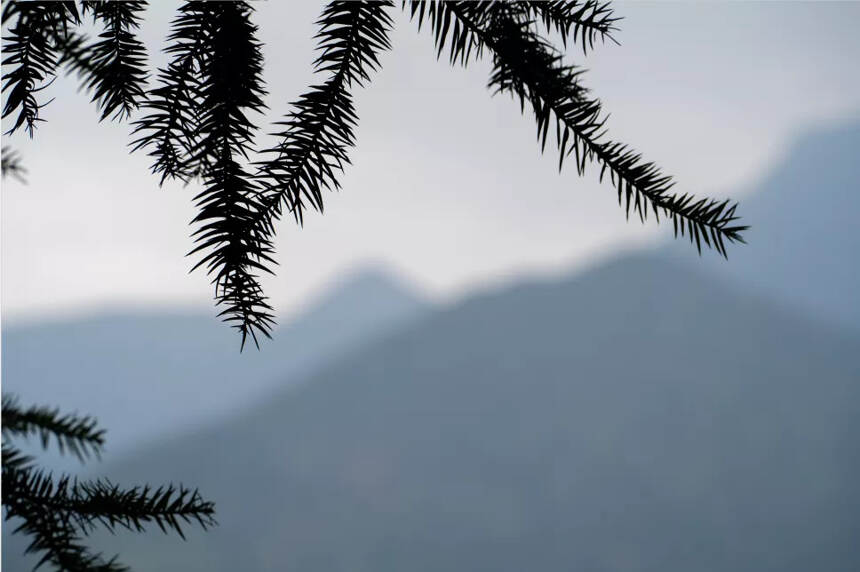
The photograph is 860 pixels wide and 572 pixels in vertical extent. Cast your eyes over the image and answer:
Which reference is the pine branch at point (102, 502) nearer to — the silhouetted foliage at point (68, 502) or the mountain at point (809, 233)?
the silhouetted foliage at point (68, 502)

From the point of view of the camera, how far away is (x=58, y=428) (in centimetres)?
80

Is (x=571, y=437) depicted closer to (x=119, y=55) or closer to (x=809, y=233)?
(x=809, y=233)

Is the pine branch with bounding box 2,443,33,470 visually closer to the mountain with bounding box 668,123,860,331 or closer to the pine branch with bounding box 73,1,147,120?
the pine branch with bounding box 73,1,147,120

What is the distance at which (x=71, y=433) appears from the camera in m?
0.82

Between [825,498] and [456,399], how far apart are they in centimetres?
6416

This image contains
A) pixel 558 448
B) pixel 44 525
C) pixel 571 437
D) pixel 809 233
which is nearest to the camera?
pixel 44 525

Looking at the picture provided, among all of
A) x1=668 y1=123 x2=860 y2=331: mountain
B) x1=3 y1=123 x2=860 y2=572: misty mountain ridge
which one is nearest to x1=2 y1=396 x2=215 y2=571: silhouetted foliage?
x1=3 y1=123 x2=860 y2=572: misty mountain ridge

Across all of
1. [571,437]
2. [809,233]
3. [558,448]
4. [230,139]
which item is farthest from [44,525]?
[809,233]

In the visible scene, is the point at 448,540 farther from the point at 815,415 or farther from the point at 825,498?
the point at 815,415

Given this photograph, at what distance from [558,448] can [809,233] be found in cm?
8581

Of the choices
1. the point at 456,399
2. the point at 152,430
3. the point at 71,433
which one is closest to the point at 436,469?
the point at 456,399

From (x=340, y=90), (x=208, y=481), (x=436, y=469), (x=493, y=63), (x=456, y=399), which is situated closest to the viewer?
(x=493, y=63)

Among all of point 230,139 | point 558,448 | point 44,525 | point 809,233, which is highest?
point 809,233

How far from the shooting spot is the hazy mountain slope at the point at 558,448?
104875 millimetres
